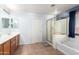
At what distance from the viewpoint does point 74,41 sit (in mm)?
3912

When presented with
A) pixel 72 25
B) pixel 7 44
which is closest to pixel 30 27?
pixel 7 44

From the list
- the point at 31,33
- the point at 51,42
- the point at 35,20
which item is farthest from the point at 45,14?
the point at 51,42

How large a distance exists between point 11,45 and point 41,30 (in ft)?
3.92

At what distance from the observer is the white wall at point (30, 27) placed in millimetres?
2416

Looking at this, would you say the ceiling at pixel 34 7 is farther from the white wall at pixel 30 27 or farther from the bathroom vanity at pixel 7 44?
the bathroom vanity at pixel 7 44

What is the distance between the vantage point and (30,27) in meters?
2.64

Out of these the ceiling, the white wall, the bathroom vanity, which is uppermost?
the ceiling

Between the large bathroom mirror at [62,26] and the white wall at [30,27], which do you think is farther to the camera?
the large bathroom mirror at [62,26]

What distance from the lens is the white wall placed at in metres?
2.42

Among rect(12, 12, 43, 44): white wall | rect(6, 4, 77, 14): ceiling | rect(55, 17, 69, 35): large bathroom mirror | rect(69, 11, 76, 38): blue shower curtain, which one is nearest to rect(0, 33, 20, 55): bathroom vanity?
rect(12, 12, 43, 44): white wall

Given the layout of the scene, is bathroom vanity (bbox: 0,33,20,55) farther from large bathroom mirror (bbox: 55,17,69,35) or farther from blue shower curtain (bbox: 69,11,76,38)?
blue shower curtain (bbox: 69,11,76,38)

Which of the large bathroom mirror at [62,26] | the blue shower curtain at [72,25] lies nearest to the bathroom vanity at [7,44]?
the large bathroom mirror at [62,26]

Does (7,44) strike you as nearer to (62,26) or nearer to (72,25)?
(62,26)
